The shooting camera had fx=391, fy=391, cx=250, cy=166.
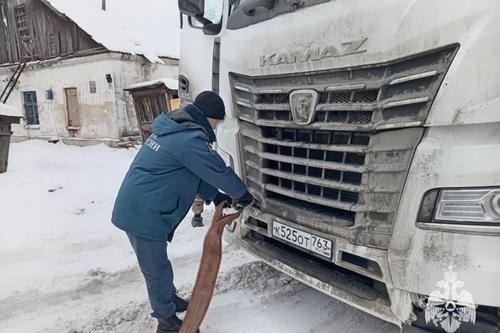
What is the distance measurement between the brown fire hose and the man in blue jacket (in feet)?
0.49

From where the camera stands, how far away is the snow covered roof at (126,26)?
1397cm

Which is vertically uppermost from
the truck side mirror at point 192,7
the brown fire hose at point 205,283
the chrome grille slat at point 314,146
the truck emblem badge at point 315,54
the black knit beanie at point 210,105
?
the truck side mirror at point 192,7

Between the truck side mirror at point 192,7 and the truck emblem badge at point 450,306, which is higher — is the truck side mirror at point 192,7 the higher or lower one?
the higher one

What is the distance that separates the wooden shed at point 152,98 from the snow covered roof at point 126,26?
10.6ft

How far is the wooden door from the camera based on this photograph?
14.7m

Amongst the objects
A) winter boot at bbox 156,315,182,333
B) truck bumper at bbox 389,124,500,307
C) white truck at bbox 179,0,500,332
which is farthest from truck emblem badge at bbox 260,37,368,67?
winter boot at bbox 156,315,182,333

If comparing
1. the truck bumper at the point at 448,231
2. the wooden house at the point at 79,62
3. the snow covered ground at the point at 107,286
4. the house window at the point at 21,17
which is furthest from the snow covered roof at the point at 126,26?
the truck bumper at the point at 448,231

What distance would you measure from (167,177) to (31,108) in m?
16.7

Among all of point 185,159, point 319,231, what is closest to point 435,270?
point 319,231

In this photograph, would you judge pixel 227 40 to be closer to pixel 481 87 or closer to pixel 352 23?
pixel 352 23

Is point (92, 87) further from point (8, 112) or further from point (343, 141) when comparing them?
point (343, 141)

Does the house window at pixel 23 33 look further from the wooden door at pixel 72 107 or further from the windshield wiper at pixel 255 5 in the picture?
the windshield wiper at pixel 255 5

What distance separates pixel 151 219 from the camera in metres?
2.33

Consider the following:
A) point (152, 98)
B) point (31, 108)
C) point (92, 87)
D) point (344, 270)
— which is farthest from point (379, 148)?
point (31, 108)
